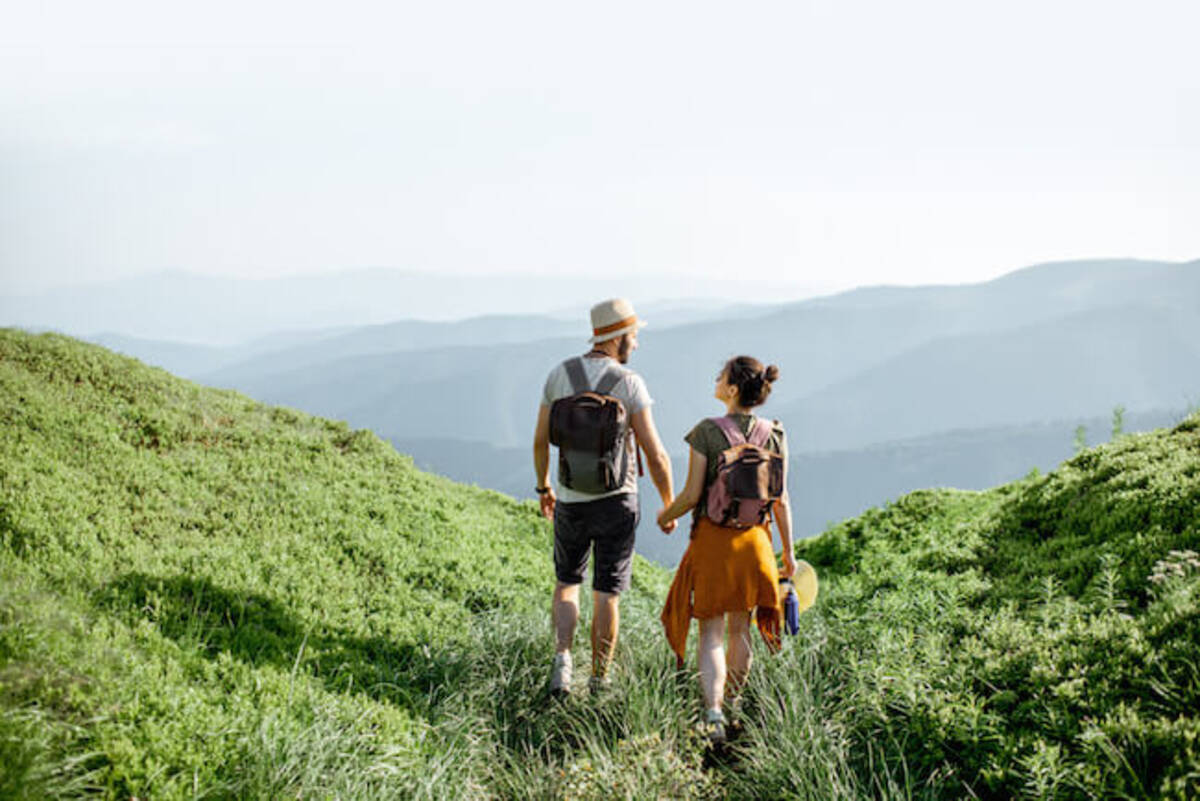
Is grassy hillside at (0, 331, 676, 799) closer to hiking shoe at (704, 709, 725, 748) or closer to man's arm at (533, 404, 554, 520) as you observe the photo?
man's arm at (533, 404, 554, 520)

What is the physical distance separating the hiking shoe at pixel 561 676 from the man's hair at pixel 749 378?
2200 mm

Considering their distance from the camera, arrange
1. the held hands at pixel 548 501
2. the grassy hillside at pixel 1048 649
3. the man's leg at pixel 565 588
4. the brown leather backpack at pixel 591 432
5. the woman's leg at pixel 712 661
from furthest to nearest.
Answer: the held hands at pixel 548 501 < the man's leg at pixel 565 588 < the brown leather backpack at pixel 591 432 < the woman's leg at pixel 712 661 < the grassy hillside at pixel 1048 649

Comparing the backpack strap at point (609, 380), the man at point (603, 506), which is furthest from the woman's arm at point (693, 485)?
the backpack strap at point (609, 380)

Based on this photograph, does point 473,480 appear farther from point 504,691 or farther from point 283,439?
point 504,691

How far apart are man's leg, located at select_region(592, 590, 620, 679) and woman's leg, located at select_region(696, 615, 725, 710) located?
0.71 meters

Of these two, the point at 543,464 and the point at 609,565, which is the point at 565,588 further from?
the point at 543,464

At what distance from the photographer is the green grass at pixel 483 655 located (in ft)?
12.1

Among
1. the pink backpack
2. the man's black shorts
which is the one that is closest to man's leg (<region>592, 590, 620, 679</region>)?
the man's black shorts

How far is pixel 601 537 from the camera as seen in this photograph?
507 centimetres

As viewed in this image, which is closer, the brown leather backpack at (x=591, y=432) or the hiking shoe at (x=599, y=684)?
the brown leather backpack at (x=591, y=432)

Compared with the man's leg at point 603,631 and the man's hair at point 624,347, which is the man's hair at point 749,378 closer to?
the man's hair at point 624,347

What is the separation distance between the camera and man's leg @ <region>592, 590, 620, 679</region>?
5191 millimetres

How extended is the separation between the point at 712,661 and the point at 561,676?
3.71 feet

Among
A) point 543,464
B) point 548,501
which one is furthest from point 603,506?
point 543,464
